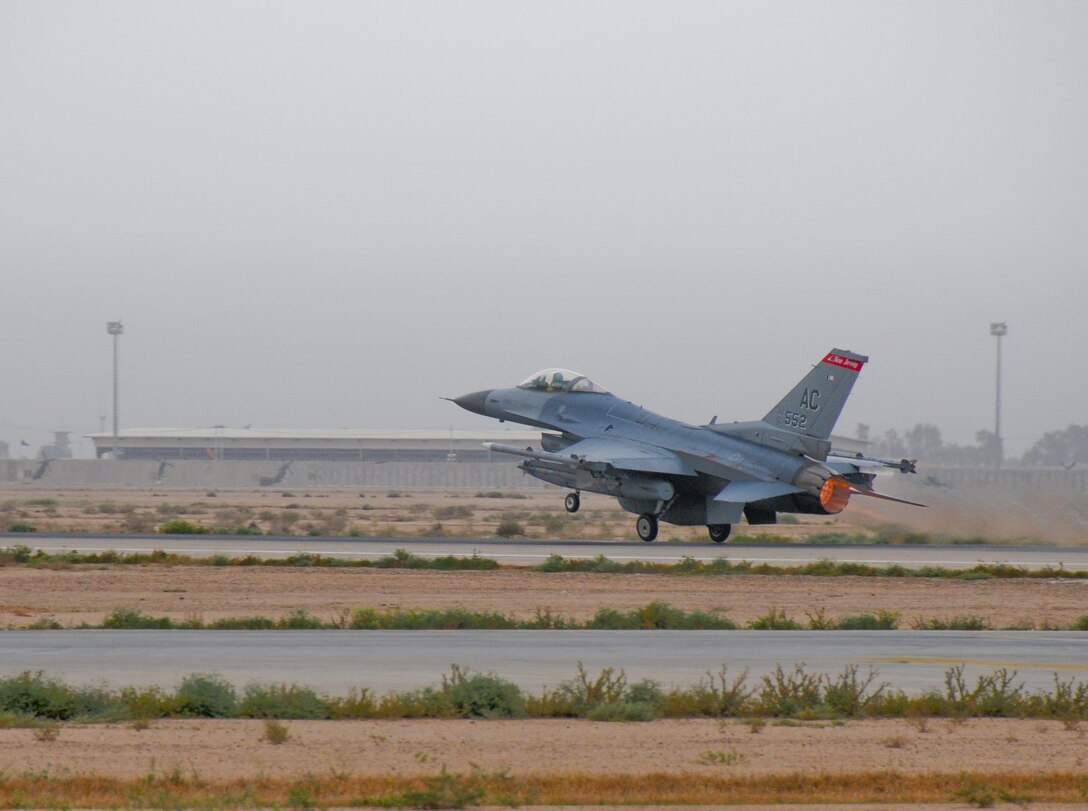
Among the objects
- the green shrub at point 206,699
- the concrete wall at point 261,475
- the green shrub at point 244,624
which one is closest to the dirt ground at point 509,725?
the green shrub at point 206,699

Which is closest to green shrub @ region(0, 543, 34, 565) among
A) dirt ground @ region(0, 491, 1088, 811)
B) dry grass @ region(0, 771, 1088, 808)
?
dirt ground @ region(0, 491, 1088, 811)

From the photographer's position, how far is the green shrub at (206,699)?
12398 mm

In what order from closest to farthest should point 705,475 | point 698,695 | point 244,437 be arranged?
point 698,695 < point 705,475 < point 244,437

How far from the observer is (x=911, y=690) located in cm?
1417

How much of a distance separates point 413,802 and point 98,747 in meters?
3.20

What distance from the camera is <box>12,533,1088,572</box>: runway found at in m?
33.3

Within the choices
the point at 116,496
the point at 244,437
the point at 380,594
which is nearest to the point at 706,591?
the point at 380,594

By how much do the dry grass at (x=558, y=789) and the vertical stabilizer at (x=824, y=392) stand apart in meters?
25.2

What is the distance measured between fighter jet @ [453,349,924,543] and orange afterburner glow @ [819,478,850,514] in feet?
0.09

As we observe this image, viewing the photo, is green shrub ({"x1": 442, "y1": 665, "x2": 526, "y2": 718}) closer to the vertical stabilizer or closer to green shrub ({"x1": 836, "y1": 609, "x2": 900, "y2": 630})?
green shrub ({"x1": 836, "y1": 609, "x2": 900, "y2": 630})

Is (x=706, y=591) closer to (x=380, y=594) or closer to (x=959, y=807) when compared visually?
(x=380, y=594)

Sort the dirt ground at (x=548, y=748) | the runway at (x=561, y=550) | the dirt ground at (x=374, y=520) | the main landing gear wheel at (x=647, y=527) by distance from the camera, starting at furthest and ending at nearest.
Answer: the dirt ground at (x=374, y=520)
the main landing gear wheel at (x=647, y=527)
the runway at (x=561, y=550)
the dirt ground at (x=548, y=748)

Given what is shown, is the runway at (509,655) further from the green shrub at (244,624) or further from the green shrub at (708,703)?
the green shrub at (708,703)

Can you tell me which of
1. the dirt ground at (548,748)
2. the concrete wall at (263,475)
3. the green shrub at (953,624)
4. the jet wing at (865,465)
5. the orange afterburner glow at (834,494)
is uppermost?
the jet wing at (865,465)
